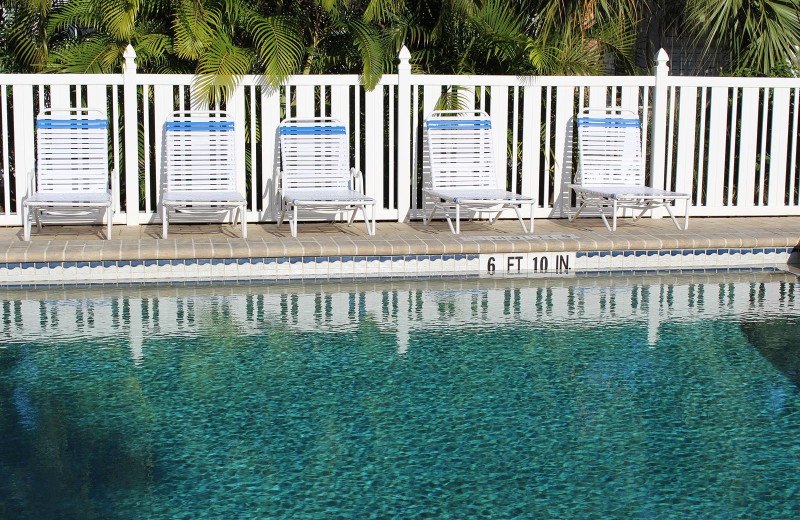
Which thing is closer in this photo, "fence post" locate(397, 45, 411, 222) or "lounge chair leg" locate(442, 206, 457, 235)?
"lounge chair leg" locate(442, 206, 457, 235)

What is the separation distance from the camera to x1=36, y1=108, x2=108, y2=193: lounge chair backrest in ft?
28.3

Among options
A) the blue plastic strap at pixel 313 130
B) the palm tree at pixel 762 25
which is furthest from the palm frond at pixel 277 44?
A: the palm tree at pixel 762 25

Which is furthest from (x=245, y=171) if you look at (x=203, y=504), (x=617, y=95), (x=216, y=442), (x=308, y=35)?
(x=203, y=504)

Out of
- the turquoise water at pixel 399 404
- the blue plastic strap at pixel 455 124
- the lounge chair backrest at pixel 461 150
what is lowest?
the turquoise water at pixel 399 404

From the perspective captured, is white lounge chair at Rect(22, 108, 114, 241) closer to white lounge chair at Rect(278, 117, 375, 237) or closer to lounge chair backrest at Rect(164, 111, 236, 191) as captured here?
lounge chair backrest at Rect(164, 111, 236, 191)

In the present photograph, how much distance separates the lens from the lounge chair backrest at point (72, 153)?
8.62 meters

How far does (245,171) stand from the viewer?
9305 millimetres

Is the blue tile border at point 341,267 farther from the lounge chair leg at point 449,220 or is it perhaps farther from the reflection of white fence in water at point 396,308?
the lounge chair leg at point 449,220

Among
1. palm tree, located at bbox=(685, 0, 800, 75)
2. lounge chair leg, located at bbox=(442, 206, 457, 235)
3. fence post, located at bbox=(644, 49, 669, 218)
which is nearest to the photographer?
lounge chair leg, located at bbox=(442, 206, 457, 235)

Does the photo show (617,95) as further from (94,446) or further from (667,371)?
(94,446)

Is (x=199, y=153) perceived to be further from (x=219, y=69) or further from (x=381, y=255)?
(x=381, y=255)

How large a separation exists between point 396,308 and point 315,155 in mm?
2513

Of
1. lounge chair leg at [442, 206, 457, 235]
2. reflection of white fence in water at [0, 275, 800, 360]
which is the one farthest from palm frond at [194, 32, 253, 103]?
reflection of white fence in water at [0, 275, 800, 360]

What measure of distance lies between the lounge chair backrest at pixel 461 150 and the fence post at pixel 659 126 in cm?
159
